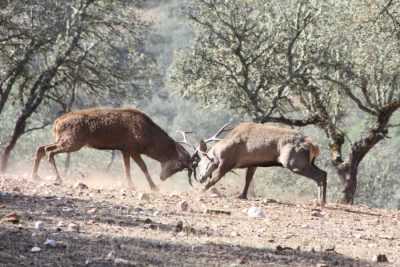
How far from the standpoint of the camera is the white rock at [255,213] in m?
13.9

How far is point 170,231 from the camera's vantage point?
11039 millimetres

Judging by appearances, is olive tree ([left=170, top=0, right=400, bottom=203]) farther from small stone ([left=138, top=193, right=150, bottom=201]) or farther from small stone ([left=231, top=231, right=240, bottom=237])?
small stone ([left=231, top=231, right=240, bottom=237])

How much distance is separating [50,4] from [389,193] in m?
21.0

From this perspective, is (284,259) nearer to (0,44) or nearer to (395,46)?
(395,46)

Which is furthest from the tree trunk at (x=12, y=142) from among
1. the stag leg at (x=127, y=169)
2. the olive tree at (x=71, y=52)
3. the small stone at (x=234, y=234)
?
the small stone at (x=234, y=234)

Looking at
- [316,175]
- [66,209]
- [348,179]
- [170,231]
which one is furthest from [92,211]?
[348,179]

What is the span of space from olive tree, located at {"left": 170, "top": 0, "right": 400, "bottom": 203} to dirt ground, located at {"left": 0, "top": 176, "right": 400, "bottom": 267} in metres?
8.70

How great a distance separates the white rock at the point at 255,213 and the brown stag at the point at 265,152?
3363 millimetres

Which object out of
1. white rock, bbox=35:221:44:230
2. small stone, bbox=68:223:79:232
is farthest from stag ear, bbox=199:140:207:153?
white rock, bbox=35:221:44:230

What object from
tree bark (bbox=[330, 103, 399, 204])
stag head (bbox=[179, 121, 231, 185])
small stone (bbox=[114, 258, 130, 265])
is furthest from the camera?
tree bark (bbox=[330, 103, 399, 204])

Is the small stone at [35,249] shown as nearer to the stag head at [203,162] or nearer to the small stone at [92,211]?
the small stone at [92,211]

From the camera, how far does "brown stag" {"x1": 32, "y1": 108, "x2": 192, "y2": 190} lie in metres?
18.2

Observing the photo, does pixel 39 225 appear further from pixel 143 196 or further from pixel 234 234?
pixel 143 196

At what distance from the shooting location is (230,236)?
11.3 metres
